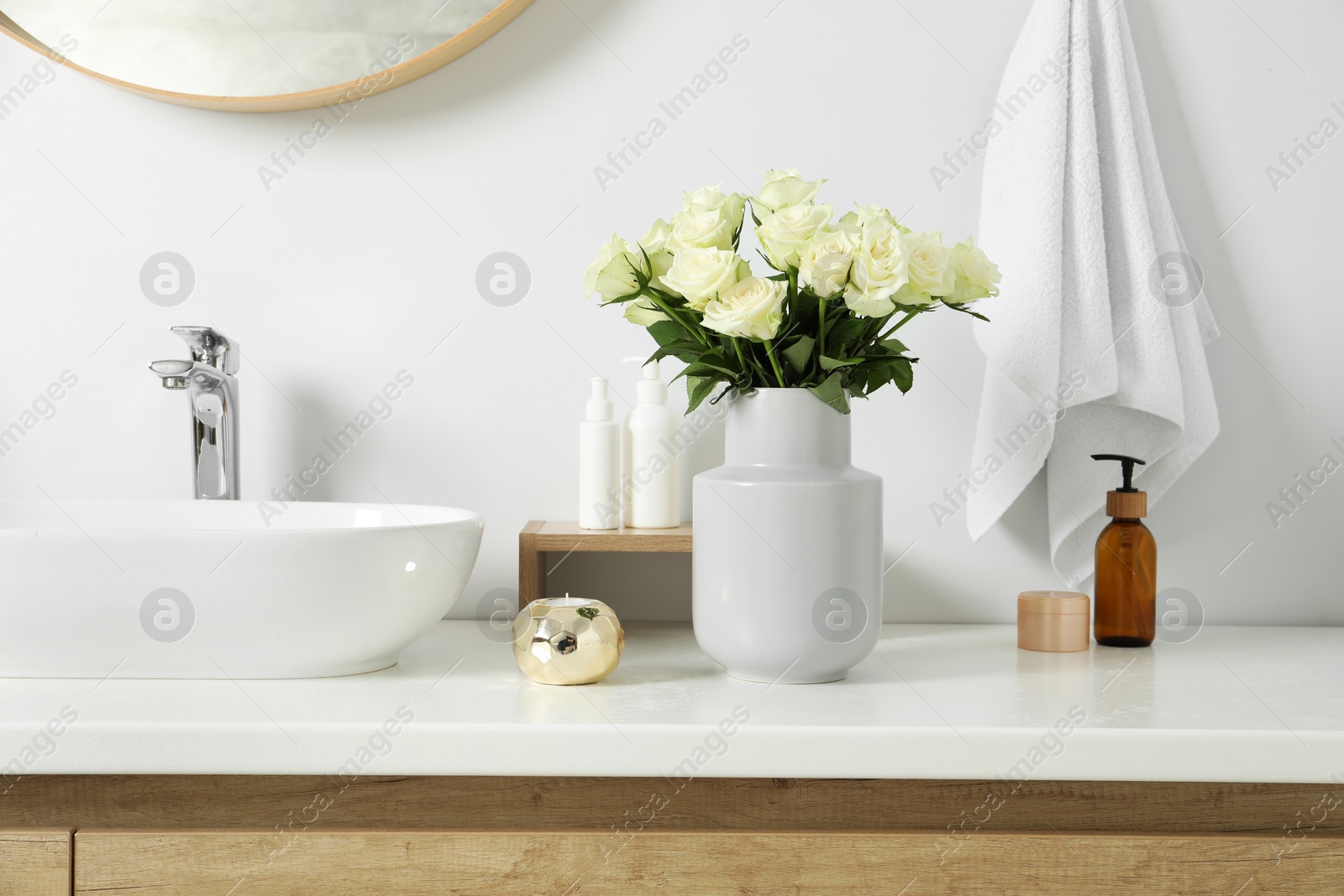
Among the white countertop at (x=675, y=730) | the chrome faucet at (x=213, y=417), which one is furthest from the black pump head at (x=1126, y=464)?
the chrome faucet at (x=213, y=417)

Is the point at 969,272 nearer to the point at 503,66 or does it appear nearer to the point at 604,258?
the point at 604,258

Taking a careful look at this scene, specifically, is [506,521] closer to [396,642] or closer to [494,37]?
[396,642]

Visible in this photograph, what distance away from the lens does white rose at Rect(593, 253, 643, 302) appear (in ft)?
2.38

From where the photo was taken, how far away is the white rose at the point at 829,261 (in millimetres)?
676

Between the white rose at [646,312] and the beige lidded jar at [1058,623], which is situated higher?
the white rose at [646,312]

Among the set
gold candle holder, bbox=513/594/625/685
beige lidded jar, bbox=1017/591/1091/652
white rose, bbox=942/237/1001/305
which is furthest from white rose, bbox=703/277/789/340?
beige lidded jar, bbox=1017/591/1091/652

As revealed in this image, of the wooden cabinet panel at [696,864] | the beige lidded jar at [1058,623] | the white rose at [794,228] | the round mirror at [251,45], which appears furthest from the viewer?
the round mirror at [251,45]

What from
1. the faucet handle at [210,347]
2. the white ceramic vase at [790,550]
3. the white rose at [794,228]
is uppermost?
the white rose at [794,228]

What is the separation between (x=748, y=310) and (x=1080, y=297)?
419mm

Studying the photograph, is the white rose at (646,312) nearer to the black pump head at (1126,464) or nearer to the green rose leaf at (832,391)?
the green rose leaf at (832,391)

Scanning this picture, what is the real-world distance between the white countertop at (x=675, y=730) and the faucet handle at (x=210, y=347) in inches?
13.8

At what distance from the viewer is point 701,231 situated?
0.70 metres

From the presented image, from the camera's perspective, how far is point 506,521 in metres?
1.02

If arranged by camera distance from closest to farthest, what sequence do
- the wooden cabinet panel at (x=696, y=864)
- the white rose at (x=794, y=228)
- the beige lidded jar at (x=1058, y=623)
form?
1. the wooden cabinet panel at (x=696, y=864)
2. the white rose at (x=794, y=228)
3. the beige lidded jar at (x=1058, y=623)
